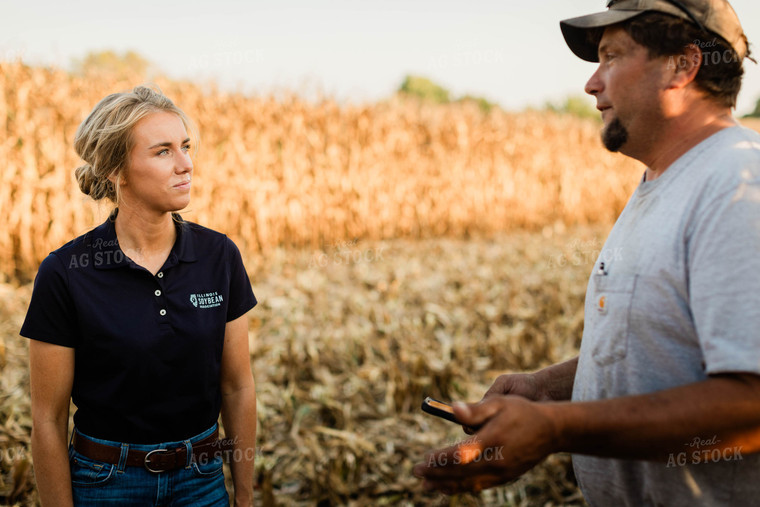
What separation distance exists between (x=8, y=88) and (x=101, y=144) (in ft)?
22.2

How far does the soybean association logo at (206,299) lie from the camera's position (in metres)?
1.97

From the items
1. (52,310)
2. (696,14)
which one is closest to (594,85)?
(696,14)

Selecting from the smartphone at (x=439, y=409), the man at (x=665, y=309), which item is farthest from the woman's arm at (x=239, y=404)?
the man at (x=665, y=309)

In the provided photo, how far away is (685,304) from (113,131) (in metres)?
1.84

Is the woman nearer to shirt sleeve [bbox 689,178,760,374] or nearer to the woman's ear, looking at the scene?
the woman's ear

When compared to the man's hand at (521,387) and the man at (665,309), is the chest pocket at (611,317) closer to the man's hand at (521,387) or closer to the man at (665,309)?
the man at (665,309)

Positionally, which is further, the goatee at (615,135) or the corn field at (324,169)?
the corn field at (324,169)

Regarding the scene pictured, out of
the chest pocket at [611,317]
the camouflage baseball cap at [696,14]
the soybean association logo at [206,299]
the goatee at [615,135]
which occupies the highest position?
the camouflage baseball cap at [696,14]

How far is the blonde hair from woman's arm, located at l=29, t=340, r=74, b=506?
0.59m

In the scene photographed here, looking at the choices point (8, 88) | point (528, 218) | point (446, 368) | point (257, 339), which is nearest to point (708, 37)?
point (446, 368)

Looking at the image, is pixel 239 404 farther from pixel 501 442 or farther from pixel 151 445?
pixel 501 442

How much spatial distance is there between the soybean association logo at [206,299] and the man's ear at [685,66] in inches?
63.6

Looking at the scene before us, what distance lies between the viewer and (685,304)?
132 cm

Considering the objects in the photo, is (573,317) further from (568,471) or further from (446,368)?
(568,471)
